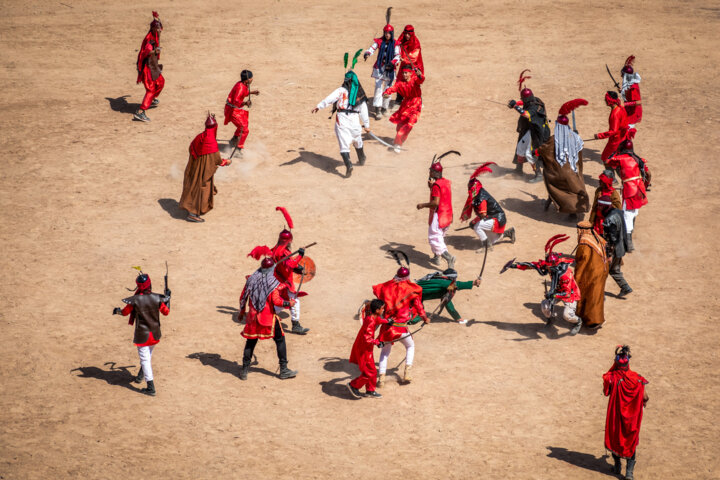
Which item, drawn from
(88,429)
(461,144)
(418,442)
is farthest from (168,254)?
(461,144)

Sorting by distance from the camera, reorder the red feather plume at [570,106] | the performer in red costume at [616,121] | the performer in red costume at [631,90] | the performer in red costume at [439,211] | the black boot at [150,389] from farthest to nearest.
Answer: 1. the performer in red costume at [631,90]
2. the performer in red costume at [616,121]
3. the red feather plume at [570,106]
4. the performer in red costume at [439,211]
5. the black boot at [150,389]

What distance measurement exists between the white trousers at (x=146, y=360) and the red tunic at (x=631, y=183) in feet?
27.5

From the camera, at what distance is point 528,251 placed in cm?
1504

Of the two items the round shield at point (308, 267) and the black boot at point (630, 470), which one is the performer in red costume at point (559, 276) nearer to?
the round shield at point (308, 267)

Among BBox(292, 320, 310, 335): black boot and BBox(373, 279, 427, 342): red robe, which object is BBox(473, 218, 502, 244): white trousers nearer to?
BBox(373, 279, 427, 342): red robe

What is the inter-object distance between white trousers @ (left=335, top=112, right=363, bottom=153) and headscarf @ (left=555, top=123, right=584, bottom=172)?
3962mm

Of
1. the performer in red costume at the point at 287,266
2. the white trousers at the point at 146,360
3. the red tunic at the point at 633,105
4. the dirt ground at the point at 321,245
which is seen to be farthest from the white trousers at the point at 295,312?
the red tunic at the point at 633,105

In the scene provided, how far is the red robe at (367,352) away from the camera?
11102mm

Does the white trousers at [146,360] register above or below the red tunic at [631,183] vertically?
below

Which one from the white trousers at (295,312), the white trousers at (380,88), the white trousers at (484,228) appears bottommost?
the white trousers at (295,312)

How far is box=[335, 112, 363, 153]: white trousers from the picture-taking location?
17.1m

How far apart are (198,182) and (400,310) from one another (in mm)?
5679

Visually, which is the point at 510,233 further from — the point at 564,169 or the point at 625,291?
the point at 625,291

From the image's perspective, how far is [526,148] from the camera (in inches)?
668
